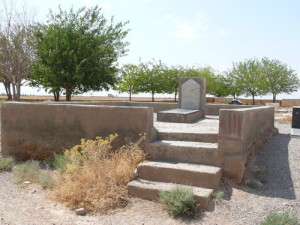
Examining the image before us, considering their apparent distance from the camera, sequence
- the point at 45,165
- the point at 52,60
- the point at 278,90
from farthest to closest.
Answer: the point at 278,90 → the point at 52,60 → the point at 45,165

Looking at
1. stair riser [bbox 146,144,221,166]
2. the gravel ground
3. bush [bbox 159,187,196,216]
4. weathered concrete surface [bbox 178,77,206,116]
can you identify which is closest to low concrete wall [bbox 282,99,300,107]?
weathered concrete surface [bbox 178,77,206,116]

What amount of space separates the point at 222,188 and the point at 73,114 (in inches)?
151

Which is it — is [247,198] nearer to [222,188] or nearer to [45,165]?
[222,188]

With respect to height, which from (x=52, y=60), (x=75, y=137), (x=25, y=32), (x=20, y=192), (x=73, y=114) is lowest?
(x=20, y=192)

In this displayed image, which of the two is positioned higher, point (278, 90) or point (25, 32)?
point (25, 32)

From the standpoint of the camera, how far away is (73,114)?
7.45 meters

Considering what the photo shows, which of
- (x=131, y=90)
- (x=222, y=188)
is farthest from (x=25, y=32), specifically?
(x=222, y=188)

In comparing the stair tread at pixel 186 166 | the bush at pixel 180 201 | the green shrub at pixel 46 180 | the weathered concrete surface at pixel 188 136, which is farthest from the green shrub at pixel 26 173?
the bush at pixel 180 201

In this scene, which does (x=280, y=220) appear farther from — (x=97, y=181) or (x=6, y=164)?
(x=6, y=164)

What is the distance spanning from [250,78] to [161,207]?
1499 inches

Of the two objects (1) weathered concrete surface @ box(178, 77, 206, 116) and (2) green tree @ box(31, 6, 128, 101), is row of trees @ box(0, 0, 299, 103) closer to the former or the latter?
(2) green tree @ box(31, 6, 128, 101)

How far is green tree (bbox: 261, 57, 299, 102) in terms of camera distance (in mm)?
41531

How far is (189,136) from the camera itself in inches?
278

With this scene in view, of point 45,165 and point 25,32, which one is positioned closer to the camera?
point 45,165
